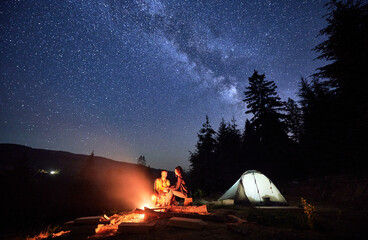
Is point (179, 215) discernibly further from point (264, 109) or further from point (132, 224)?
point (264, 109)

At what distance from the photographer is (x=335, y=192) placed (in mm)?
11172

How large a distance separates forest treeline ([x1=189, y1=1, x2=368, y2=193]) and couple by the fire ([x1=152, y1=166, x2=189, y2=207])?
11.3m

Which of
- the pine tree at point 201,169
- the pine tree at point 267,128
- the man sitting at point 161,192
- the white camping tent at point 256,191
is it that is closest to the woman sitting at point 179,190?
the man sitting at point 161,192

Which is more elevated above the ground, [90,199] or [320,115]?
[320,115]

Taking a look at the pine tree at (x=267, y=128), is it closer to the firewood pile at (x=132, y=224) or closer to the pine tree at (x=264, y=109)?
the pine tree at (x=264, y=109)

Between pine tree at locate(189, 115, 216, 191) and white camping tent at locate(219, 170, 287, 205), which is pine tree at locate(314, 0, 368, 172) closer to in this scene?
white camping tent at locate(219, 170, 287, 205)

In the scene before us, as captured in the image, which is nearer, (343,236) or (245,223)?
(343,236)

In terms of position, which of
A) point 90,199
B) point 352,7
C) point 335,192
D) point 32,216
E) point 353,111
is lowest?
point 32,216

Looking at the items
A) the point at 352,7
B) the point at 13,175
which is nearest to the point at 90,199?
the point at 13,175

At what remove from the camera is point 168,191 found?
9.12 metres

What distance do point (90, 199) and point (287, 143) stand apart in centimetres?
3443

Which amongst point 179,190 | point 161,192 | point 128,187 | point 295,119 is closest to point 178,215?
point 179,190

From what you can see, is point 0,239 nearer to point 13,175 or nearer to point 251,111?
point 13,175

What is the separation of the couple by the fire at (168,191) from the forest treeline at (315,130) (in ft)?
37.0
